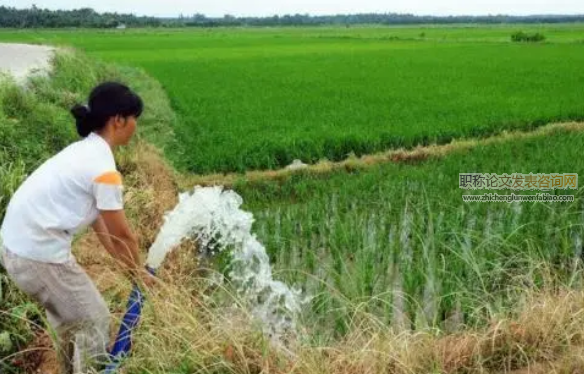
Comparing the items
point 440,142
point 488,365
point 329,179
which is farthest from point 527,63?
point 488,365

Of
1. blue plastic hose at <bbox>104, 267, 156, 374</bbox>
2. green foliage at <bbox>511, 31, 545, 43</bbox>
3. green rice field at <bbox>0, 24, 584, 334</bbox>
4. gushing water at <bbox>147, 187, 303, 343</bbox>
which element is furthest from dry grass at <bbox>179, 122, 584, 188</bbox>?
green foliage at <bbox>511, 31, 545, 43</bbox>

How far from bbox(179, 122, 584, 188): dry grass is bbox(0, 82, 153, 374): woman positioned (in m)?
4.57

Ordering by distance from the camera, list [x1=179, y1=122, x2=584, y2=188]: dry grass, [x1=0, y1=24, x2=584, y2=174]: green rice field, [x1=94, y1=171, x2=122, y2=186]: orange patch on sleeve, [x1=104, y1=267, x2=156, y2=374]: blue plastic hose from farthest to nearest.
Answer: [x1=0, y1=24, x2=584, y2=174]: green rice field
[x1=179, y1=122, x2=584, y2=188]: dry grass
[x1=104, y1=267, x2=156, y2=374]: blue plastic hose
[x1=94, y1=171, x2=122, y2=186]: orange patch on sleeve

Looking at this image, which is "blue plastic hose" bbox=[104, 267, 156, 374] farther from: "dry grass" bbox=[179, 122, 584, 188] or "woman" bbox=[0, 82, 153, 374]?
"dry grass" bbox=[179, 122, 584, 188]

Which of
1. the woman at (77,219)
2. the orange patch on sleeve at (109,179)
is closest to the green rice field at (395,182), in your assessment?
the woman at (77,219)

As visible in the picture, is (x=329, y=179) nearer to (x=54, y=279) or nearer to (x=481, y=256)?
(x=481, y=256)

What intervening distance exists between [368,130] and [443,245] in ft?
16.6

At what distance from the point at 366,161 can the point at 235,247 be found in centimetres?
369

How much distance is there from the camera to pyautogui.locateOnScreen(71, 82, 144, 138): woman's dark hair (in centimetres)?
271

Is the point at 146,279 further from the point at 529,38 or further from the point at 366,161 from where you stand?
the point at 529,38

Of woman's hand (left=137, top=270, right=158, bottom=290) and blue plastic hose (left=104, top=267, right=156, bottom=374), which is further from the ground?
woman's hand (left=137, top=270, right=158, bottom=290)

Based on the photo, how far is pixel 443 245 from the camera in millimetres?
4555

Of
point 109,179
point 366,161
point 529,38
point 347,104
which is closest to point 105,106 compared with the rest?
point 109,179

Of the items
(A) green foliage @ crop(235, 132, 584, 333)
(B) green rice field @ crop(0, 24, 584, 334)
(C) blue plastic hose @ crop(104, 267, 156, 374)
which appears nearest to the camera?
(C) blue plastic hose @ crop(104, 267, 156, 374)
